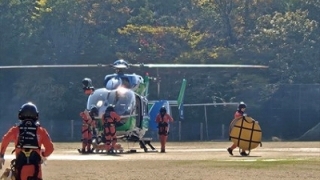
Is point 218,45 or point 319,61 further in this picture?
point 218,45

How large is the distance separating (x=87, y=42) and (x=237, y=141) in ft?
123

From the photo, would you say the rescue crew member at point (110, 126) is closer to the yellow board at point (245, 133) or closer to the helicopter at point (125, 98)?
the helicopter at point (125, 98)

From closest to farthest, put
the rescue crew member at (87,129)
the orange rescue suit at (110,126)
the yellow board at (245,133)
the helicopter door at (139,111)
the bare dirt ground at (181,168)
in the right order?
1. the bare dirt ground at (181,168)
2. the yellow board at (245,133)
3. the orange rescue suit at (110,126)
4. the rescue crew member at (87,129)
5. the helicopter door at (139,111)

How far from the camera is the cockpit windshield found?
111 ft

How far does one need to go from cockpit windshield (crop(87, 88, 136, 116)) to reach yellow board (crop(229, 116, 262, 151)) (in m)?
5.65

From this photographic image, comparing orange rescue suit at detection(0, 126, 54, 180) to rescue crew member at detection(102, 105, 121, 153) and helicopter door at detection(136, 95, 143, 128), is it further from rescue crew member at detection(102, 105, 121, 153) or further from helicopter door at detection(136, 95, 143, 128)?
helicopter door at detection(136, 95, 143, 128)

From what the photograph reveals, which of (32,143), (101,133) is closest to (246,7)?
(101,133)

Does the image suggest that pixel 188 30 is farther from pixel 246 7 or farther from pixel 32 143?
pixel 32 143

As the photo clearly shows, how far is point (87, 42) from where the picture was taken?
66125 millimetres

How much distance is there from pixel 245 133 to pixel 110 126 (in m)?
4.34

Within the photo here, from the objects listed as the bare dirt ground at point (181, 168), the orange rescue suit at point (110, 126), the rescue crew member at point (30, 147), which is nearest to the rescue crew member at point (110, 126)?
the orange rescue suit at point (110, 126)

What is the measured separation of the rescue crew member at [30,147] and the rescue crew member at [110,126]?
17.8 metres

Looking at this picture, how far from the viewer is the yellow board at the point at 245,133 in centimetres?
2941

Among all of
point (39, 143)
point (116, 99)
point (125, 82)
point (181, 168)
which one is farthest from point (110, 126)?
point (39, 143)
